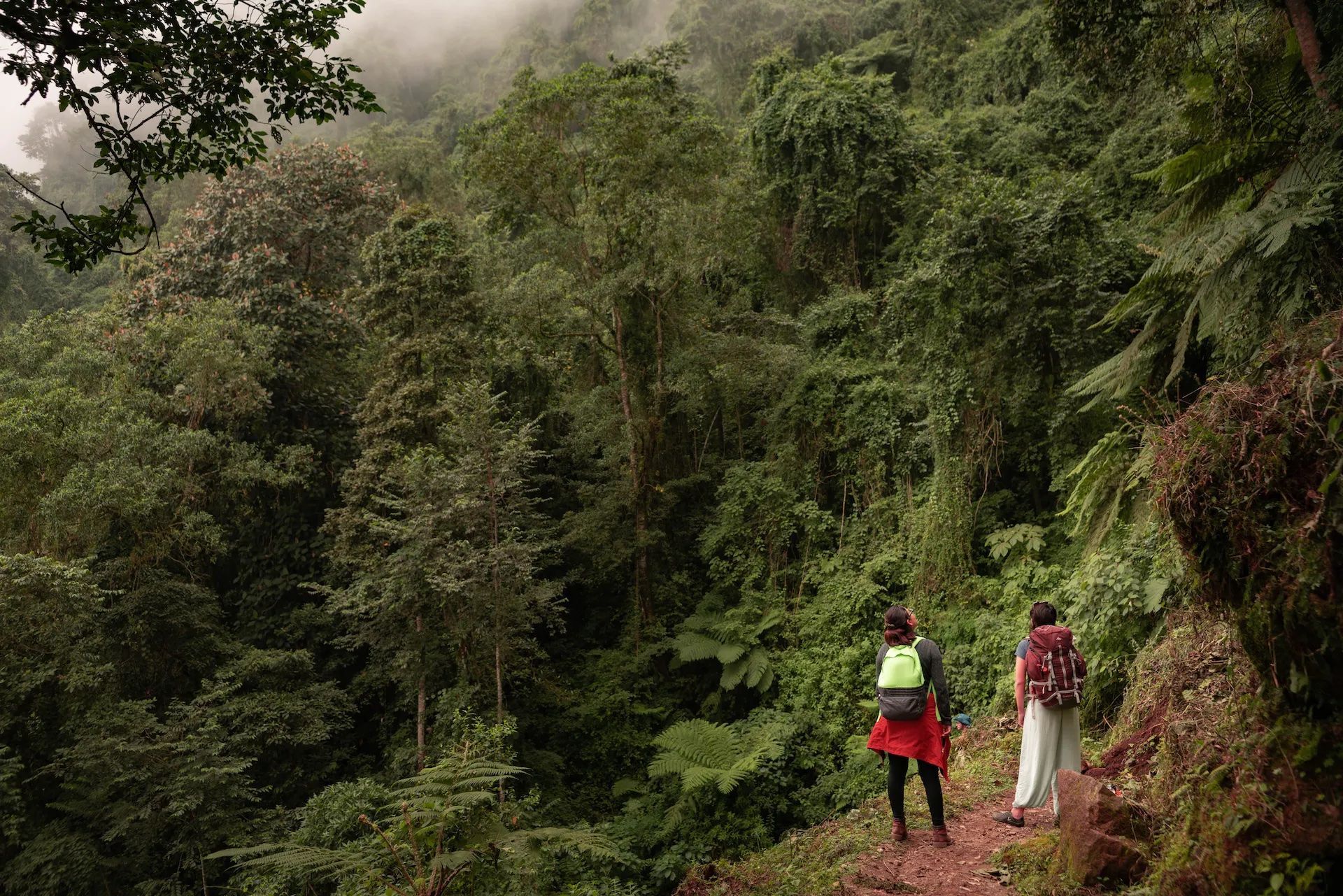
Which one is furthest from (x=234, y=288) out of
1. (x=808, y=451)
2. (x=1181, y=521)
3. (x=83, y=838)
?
(x=1181, y=521)

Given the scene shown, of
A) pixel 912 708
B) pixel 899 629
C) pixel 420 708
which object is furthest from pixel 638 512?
pixel 912 708

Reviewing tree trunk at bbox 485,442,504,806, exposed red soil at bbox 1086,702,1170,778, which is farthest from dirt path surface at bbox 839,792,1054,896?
tree trunk at bbox 485,442,504,806

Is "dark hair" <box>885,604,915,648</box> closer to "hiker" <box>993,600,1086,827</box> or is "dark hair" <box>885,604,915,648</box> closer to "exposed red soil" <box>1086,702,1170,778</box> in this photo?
"hiker" <box>993,600,1086,827</box>

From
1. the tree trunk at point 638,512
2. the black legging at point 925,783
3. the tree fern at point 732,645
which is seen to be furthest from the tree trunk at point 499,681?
the black legging at point 925,783

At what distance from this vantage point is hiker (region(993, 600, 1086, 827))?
14.4 ft

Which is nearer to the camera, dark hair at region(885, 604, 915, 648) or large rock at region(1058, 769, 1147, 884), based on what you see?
large rock at region(1058, 769, 1147, 884)

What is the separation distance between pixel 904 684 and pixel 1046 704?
80 centimetres

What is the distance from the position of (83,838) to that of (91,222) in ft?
30.9

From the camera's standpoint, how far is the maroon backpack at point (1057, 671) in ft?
14.4

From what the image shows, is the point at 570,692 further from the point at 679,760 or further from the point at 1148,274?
the point at 1148,274

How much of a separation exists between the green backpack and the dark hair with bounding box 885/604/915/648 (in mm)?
34

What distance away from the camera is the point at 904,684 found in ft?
14.7

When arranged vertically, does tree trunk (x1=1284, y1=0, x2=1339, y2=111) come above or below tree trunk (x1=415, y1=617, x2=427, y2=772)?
above

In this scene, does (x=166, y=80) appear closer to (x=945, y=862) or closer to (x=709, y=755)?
(x=945, y=862)
